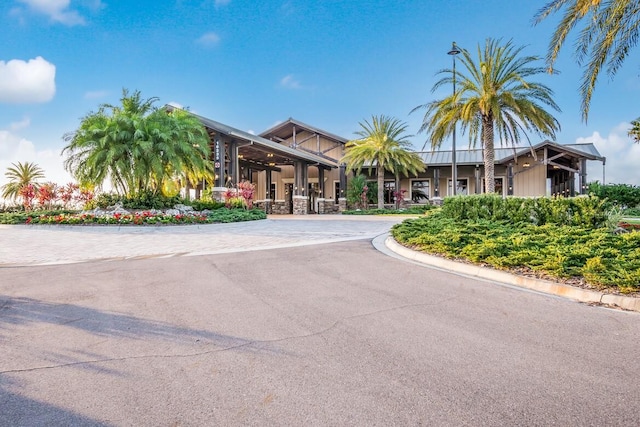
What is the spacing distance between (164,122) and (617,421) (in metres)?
19.0

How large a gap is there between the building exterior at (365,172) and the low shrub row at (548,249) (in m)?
17.1

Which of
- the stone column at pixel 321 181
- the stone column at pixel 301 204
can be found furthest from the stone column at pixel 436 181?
the stone column at pixel 301 204

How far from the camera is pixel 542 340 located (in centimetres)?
350

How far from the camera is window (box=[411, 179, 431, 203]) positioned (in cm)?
3231

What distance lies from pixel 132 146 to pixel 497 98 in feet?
52.6

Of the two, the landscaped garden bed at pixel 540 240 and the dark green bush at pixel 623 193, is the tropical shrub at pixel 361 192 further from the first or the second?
the landscaped garden bed at pixel 540 240

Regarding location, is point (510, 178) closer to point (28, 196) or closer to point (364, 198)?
point (364, 198)

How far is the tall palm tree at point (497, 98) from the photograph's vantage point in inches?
611

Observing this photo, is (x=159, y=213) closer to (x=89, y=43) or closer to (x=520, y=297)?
(x=89, y=43)

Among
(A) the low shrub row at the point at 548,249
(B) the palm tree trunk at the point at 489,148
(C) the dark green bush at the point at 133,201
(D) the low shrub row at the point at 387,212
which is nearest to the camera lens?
(A) the low shrub row at the point at 548,249

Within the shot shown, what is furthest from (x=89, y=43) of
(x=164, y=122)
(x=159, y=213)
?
(x=159, y=213)

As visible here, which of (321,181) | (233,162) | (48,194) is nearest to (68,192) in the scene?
(48,194)

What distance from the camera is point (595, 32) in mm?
8984

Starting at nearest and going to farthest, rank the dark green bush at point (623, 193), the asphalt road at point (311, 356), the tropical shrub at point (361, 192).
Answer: the asphalt road at point (311, 356) < the dark green bush at point (623, 193) < the tropical shrub at point (361, 192)
